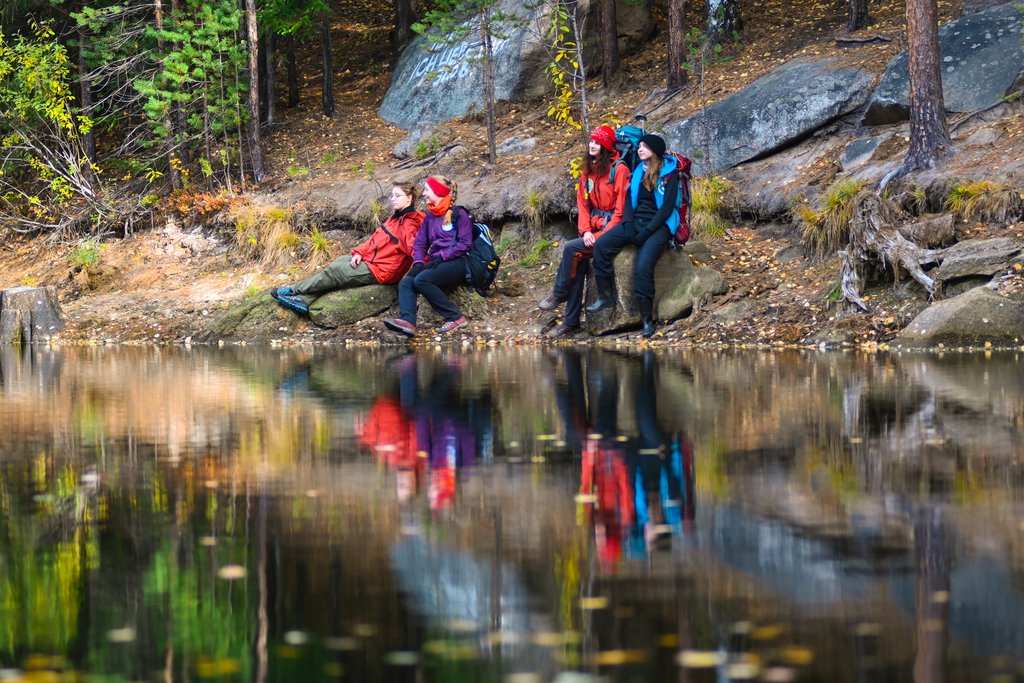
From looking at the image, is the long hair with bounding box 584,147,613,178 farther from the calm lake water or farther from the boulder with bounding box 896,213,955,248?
the calm lake water

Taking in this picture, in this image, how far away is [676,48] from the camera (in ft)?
79.0

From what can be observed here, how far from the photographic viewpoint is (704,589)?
444 centimetres

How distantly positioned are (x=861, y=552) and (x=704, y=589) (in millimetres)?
826

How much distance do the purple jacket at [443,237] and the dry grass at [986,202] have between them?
21.1 feet

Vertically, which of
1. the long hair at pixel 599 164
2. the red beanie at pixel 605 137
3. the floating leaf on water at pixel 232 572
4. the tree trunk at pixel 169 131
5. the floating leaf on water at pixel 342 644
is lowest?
the floating leaf on water at pixel 342 644

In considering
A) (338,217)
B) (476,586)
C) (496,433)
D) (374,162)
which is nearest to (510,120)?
(374,162)

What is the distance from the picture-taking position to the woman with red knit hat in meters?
17.2

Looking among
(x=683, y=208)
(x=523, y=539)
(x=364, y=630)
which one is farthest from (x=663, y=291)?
(x=364, y=630)

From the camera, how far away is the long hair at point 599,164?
17.3 m

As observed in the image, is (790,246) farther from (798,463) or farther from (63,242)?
(63,242)

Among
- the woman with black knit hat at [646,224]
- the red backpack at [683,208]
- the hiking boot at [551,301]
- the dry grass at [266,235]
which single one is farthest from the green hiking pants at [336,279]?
the red backpack at [683,208]

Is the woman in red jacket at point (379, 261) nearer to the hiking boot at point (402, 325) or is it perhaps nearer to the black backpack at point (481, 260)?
the black backpack at point (481, 260)

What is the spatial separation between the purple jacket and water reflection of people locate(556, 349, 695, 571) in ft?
24.3

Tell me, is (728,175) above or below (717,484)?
above
